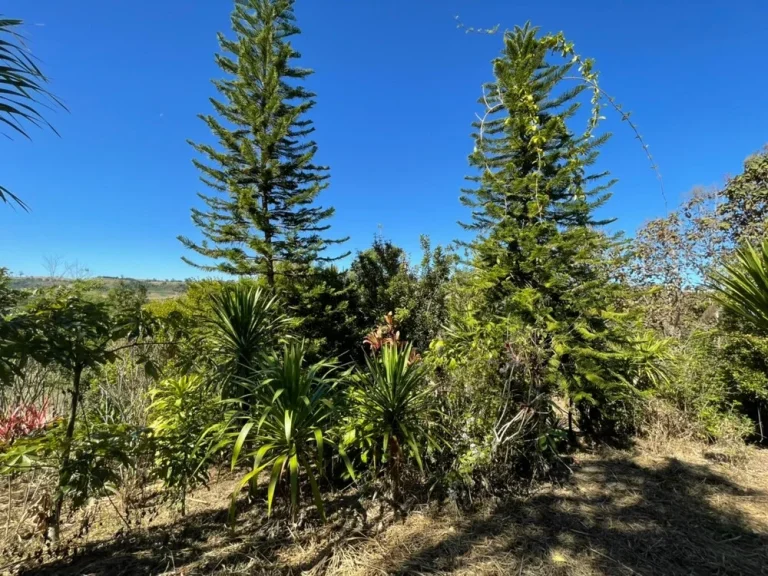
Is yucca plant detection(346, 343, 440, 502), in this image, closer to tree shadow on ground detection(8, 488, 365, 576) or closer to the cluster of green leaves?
the cluster of green leaves

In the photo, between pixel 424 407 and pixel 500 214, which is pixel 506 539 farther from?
pixel 500 214

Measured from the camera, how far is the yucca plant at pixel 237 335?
10.5 ft

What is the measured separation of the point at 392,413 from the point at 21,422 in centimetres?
287

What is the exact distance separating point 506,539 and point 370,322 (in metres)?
7.45

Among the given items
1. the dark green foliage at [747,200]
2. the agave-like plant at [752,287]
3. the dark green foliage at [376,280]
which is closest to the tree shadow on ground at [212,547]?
the agave-like plant at [752,287]

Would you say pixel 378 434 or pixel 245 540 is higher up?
pixel 378 434

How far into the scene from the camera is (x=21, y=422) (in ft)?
9.18

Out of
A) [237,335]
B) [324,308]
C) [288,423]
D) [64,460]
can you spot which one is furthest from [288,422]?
[324,308]

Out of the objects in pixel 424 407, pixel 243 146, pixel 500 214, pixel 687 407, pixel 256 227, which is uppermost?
pixel 243 146

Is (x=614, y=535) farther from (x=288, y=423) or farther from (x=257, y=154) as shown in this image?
(x=257, y=154)

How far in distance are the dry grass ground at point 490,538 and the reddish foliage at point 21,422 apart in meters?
0.91

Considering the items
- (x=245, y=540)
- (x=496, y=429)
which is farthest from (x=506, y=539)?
(x=245, y=540)

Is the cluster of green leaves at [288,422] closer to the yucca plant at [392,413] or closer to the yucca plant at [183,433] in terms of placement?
the yucca plant at [392,413]

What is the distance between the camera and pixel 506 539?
228 centimetres
